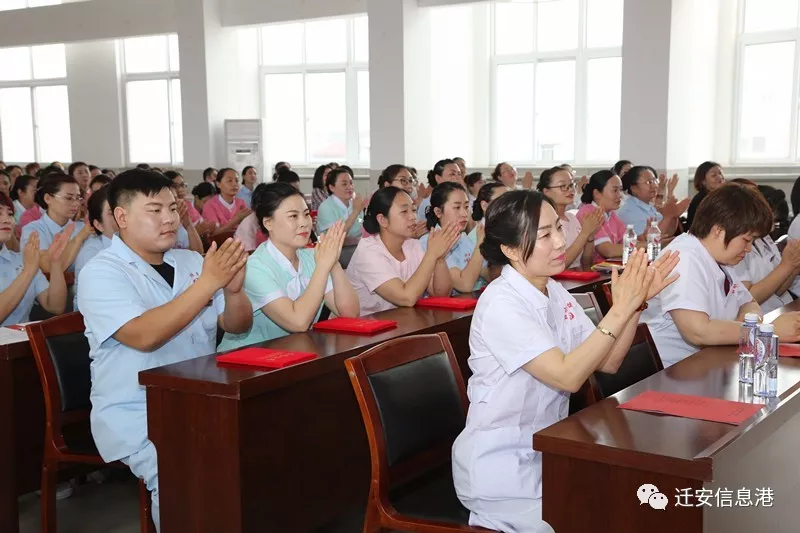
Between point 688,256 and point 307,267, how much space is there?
4.40 feet

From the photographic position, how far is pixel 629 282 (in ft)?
5.90

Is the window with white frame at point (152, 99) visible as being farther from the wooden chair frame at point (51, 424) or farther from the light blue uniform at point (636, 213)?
the wooden chair frame at point (51, 424)

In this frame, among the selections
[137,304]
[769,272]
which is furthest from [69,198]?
[769,272]

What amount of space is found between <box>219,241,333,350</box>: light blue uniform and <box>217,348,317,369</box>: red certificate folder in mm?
447

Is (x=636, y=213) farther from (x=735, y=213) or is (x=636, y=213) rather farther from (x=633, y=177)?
(x=735, y=213)

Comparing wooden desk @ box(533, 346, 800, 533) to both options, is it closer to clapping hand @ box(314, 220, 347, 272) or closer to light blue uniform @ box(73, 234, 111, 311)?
clapping hand @ box(314, 220, 347, 272)

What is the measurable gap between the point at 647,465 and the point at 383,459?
64cm

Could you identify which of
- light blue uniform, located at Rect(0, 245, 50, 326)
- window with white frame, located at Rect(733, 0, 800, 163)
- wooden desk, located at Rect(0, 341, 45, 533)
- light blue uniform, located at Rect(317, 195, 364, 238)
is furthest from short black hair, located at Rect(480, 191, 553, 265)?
window with white frame, located at Rect(733, 0, 800, 163)

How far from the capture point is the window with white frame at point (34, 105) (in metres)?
14.4

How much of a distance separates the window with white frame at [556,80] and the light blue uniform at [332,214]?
528cm

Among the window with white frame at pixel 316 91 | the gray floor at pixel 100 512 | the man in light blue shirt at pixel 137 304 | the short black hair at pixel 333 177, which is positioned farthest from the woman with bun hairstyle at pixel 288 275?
the window with white frame at pixel 316 91

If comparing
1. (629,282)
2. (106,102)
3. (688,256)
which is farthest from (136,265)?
(106,102)

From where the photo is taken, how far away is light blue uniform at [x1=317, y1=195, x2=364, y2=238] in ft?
22.0

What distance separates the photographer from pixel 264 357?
2242mm
